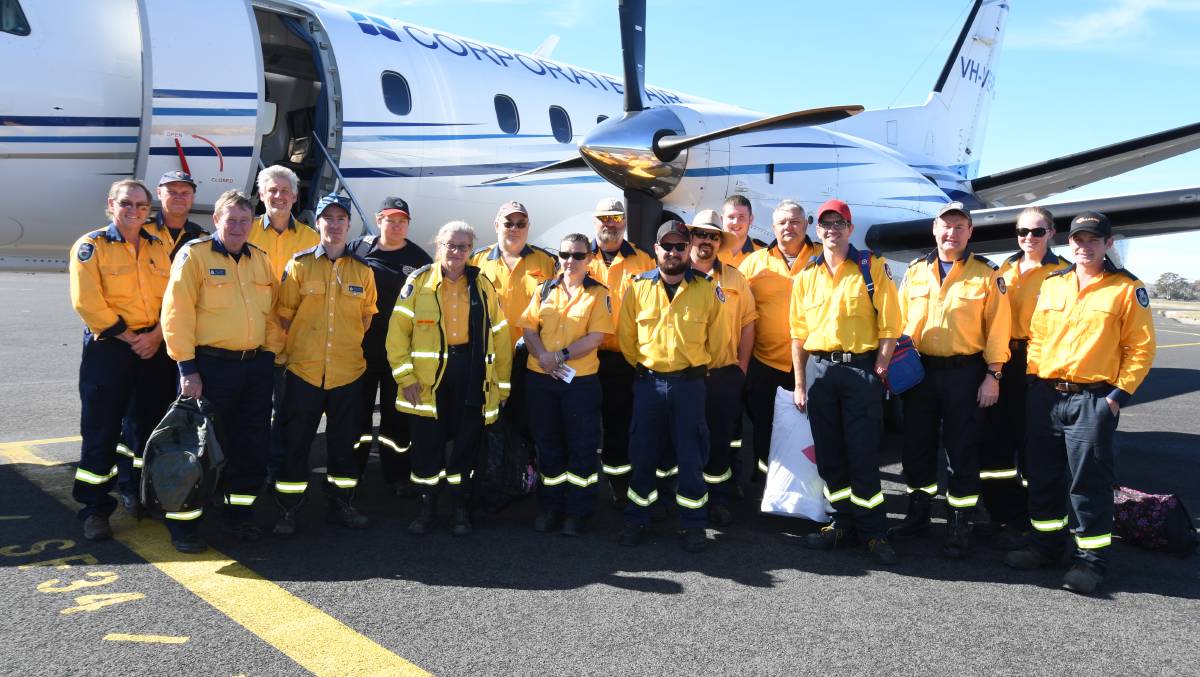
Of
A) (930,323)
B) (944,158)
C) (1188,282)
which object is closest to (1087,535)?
(930,323)

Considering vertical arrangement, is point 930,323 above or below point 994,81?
below

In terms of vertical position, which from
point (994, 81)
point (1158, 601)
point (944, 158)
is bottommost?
point (1158, 601)

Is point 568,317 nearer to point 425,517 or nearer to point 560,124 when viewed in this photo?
point 425,517

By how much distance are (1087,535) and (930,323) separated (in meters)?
1.26

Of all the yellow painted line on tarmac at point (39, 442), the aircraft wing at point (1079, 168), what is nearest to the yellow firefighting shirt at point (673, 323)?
the yellow painted line on tarmac at point (39, 442)

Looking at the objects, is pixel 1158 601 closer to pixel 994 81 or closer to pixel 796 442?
pixel 796 442

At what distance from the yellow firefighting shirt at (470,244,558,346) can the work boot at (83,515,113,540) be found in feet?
7.71

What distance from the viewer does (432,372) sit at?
4.36m

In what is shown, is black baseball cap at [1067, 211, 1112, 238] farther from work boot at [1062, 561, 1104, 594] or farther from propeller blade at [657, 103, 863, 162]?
propeller blade at [657, 103, 863, 162]

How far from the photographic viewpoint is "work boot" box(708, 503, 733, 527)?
15.6 ft

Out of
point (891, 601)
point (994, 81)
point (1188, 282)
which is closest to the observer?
point (891, 601)

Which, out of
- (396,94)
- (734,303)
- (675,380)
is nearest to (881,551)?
(675,380)

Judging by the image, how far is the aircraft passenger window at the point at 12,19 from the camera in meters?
4.87

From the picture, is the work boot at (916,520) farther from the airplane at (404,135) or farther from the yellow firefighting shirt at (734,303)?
the airplane at (404,135)
